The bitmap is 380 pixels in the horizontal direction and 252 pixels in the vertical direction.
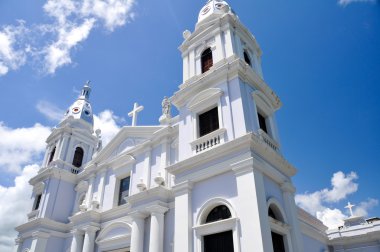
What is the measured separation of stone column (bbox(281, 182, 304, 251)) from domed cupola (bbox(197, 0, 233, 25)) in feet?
28.4

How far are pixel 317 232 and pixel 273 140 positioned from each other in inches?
340

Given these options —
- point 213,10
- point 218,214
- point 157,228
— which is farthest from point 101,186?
point 213,10

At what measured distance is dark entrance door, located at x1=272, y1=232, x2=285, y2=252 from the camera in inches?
383

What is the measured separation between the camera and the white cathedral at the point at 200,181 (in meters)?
9.63

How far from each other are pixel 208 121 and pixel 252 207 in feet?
13.9

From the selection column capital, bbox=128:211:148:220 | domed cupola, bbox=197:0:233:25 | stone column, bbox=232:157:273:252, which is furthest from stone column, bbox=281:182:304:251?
domed cupola, bbox=197:0:233:25

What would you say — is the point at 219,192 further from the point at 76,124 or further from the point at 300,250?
the point at 76,124

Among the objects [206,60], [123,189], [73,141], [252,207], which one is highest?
[73,141]

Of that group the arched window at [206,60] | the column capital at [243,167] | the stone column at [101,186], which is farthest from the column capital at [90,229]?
the arched window at [206,60]

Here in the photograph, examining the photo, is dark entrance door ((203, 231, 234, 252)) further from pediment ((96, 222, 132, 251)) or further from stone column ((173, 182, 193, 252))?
pediment ((96, 222, 132, 251))

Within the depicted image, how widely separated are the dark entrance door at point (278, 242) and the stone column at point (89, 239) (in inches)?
378

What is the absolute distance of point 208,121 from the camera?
11906mm

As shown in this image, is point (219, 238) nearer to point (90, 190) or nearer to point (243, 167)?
point (243, 167)

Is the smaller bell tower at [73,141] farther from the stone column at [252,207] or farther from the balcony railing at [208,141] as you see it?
the stone column at [252,207]
